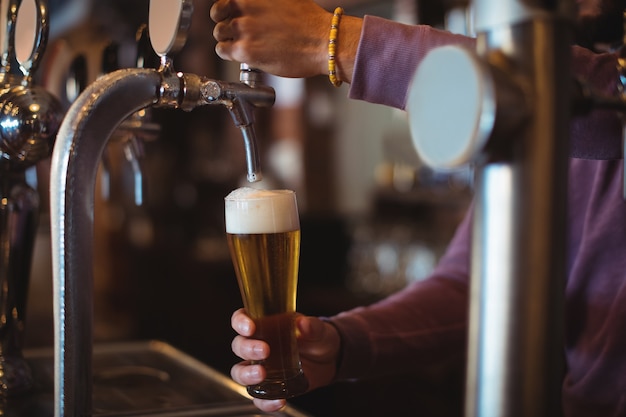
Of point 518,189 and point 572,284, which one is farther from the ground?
point 518,189

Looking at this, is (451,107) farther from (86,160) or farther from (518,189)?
(86,160)

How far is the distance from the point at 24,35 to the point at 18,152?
170mm

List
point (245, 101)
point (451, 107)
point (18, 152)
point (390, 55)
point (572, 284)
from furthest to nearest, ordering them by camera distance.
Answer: point (572, 284) → point (18, 152) → point (245, 101) → point (390, 55) → point (451, 107)

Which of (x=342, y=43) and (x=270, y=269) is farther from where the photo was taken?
(x=270, y=269)

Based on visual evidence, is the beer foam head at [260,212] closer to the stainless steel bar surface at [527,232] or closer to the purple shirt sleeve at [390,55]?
the purple shirt sleeve at [390,55]

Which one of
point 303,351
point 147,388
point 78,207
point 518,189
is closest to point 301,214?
point 147,388

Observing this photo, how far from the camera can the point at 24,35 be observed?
40.9 inches

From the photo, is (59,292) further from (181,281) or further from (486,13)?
(181,281)

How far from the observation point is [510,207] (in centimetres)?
47

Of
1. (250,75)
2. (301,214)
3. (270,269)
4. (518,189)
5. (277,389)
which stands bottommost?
(301,214)

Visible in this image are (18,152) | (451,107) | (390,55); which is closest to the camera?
(451,107)

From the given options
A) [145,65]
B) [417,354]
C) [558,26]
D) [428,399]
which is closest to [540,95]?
[558,26]

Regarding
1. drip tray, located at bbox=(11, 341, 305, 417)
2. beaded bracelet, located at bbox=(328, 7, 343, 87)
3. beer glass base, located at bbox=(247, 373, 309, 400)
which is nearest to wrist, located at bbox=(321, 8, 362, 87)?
beaded bracelet, located at bbox=(328, 7, 343, 87)

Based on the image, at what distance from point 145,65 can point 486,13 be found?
2.03 ft
